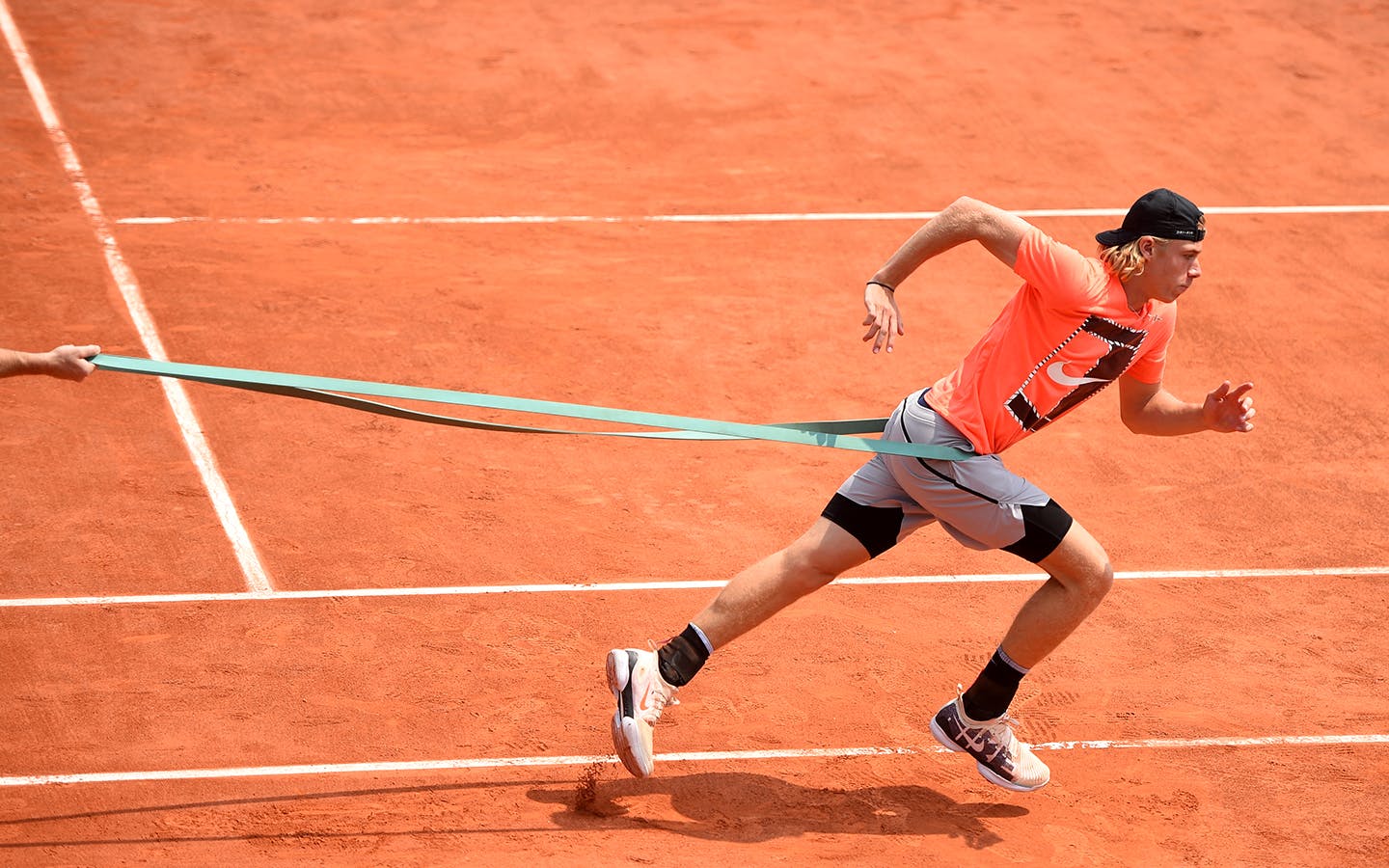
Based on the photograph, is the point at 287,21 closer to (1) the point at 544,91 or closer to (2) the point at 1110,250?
(1) the point at 544,91

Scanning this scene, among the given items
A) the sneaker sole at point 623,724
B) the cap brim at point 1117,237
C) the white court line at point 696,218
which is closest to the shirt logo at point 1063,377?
the cap brim at point 1117,237

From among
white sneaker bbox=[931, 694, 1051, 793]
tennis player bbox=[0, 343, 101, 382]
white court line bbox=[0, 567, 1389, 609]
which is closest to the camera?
tennis player bbox=[0, 343, 101, 382]

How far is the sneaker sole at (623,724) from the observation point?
18.5ft

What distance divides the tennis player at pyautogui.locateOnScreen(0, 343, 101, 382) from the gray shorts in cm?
265

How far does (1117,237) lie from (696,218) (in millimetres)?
7213

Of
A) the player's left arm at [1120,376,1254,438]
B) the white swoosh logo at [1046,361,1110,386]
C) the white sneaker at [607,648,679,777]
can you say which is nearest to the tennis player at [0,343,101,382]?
the white sneaker at [607,648,679,777]

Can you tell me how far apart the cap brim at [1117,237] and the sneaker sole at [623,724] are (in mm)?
2325

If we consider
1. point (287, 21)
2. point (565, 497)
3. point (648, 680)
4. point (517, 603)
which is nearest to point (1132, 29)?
point (287, 21)

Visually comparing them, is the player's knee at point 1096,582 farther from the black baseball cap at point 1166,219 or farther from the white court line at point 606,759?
the black baseball cap at point 1166,219

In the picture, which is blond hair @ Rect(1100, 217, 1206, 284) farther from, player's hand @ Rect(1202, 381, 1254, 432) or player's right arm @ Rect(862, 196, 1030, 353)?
player's hand @ Rect(1202, 381, 1254, 432)

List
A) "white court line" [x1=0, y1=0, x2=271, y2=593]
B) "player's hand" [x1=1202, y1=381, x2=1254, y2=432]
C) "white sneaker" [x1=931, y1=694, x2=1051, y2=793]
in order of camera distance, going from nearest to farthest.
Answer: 1. "player's hand" [x1=1202, y1=381, x2=1254, y2=432]
2. "white sneaker" [x1=931, y1=694, x2=1051, y2=793]
3. "white court line" [x1=0, y1=0, x2=271, y2=593]

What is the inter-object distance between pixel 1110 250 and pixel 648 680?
90.8 inches

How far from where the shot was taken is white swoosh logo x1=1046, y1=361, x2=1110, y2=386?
559 centimetres

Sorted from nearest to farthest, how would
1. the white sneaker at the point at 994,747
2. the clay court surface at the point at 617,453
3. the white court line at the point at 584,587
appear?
1. the white sneaker at the point at 994,747
2. the clay court surface at the point at 617,453
3. the white court line at the point at 584,587
